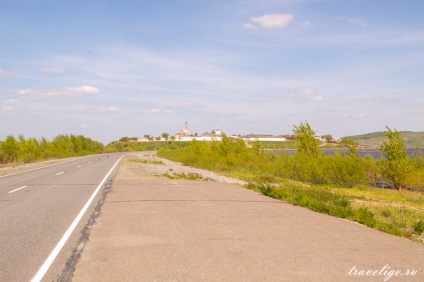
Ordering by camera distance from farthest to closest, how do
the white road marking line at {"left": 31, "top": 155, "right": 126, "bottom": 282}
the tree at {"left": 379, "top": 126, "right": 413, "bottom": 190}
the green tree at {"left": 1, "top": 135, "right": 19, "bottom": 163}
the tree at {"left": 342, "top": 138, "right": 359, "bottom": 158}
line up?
the green tree at {"left": 1, "top": 135, "right": 19, "bottom": 163} → the tree at {"left": 342, "top": 138, "right": 359, "bottom": 158} → the tree at {"left": 379, "top": 126, "right": 413, "bottom": 190} → the white road marking line at {"left": 31, "top": 155, "right": 126, "bottom": 282}

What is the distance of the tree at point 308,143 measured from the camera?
111ft

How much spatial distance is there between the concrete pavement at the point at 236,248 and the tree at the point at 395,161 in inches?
841

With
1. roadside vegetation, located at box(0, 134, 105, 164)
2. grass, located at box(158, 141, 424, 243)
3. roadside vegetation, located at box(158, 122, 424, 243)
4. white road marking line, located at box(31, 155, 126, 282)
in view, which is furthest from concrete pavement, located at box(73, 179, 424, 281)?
roadside vegetation, located at box(0, 134, 105, 164)

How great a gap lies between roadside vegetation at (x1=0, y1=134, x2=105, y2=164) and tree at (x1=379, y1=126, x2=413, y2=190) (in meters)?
45.2

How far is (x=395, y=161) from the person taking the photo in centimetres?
3041

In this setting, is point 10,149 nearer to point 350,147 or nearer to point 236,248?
point 350,147

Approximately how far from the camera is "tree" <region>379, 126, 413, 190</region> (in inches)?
1191

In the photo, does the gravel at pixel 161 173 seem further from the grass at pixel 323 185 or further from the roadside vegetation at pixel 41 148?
the roadside vegetation at pixel 41 148

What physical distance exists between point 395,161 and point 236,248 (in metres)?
26.5

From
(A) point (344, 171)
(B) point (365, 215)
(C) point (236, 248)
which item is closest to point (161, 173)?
(A) point (344, 171)

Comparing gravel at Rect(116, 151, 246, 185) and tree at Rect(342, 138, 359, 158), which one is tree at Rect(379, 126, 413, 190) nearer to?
tree at Rect(342, 138, 359, 158)

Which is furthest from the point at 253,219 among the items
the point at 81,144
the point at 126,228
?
the point at 81,144

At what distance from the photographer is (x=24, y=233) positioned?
8.64 m

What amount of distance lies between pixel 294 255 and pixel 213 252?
132cm
